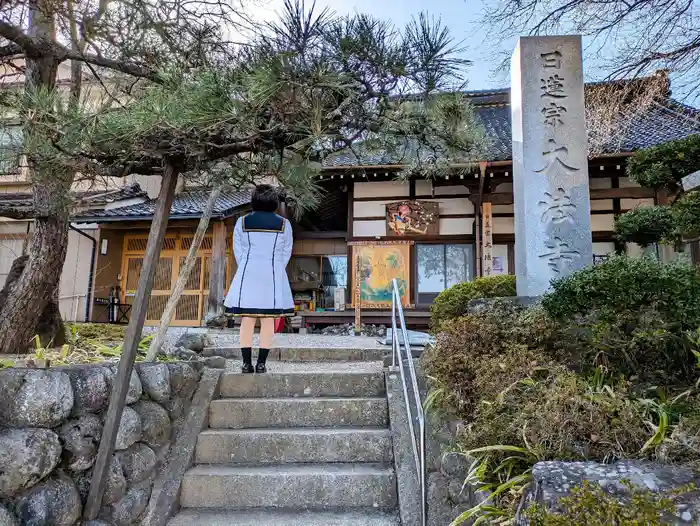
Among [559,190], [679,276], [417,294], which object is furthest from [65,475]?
[417,294]

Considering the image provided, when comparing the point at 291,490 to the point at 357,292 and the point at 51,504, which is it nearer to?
the point at 51,504

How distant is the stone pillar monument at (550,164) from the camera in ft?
13.5

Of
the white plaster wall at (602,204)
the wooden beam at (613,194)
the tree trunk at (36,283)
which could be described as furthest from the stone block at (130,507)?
the white plaster wall at (602,204)

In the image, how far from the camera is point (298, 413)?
3.42 meters

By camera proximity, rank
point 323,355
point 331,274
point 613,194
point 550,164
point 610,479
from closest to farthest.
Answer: point 610,479 → point 550,164 → point 323,355 → point 613,194 → point 331,274

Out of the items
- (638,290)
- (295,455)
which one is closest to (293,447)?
(295,455)

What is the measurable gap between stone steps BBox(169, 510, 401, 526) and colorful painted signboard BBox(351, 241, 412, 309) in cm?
711

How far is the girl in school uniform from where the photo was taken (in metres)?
3.73

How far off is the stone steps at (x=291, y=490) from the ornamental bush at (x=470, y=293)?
2.49 m

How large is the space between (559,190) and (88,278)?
35.2 feet

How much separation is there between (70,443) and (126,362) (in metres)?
0.53

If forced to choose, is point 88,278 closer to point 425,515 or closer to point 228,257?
point 228,257

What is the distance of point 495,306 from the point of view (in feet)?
12.7

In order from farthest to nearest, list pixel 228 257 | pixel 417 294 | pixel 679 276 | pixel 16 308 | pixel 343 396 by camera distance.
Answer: pixel 228 257 < pixel 417 294 < pixel 16 308 < pixel 343 396 < pixel 679 276
